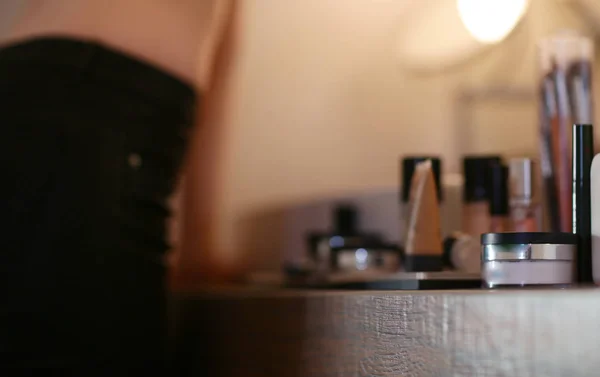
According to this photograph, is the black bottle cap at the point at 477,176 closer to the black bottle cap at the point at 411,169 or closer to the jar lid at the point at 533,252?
the black bottle cap at the point at 411,169

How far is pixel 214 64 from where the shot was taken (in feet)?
4.07

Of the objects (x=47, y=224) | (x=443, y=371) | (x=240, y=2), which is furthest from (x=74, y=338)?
(x=240, y=2)

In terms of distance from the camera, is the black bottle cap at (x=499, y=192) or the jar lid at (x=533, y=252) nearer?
the jar lid at (x=533, y=252)

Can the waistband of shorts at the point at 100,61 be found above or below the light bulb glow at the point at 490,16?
below

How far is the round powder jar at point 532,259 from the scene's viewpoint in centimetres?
37

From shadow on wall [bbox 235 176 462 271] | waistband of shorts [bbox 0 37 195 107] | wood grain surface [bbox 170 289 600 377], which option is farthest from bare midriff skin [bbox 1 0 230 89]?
shadow on wall [bbox 235 176 462 271]

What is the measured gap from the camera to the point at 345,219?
3.43 ft

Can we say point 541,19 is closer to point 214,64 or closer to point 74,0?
point 214,64

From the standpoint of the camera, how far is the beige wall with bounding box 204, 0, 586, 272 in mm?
1456

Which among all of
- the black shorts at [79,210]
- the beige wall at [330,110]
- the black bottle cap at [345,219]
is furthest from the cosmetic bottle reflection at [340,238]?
the beige wall at [330,110]

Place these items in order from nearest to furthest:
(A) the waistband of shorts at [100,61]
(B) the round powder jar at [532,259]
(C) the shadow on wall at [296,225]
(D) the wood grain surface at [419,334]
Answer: (D) the wood grain surface at [419,334] → (B) the round powder jar at [532,259] → (A) the waistband of shorts at [100,61] → (C) the shadow on wall at [296,225]

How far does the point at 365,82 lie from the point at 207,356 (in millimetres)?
899

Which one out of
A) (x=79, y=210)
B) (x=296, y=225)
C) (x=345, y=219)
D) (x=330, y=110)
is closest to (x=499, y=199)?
(x=79, y=210)

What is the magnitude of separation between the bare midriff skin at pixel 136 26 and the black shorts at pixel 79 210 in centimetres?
3
